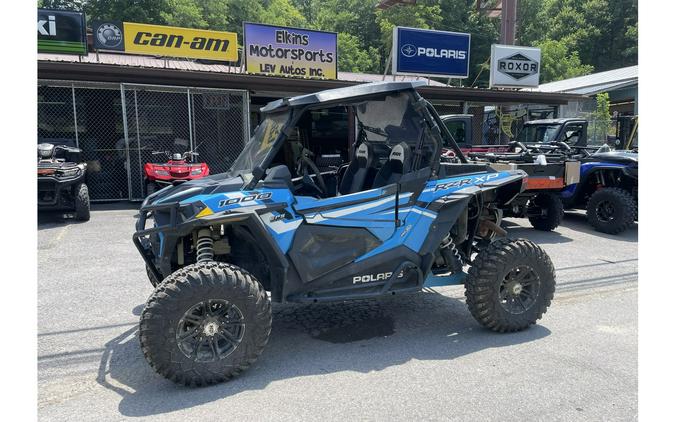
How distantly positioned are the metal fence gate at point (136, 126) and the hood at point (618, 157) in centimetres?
834

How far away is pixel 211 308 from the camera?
359 centimetres

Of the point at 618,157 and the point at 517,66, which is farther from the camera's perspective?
the point at 517,66

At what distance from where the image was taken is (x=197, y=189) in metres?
3.91

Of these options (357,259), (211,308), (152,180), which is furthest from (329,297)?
(152,180)

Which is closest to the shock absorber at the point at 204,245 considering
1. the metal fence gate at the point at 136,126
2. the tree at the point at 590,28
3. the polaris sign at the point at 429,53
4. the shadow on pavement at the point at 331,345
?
the shadow on pavement at the point at 331,345

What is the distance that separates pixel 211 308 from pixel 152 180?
851 cm

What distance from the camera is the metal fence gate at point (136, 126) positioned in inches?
510

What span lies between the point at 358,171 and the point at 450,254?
126 centimetres

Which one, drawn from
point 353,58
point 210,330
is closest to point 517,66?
point 210,330

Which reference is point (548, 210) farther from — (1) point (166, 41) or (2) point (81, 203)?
(1) point (166, 41)

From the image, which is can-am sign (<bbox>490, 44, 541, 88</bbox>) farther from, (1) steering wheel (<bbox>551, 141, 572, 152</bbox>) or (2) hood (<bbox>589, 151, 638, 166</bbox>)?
(2) hood (<bbox>589, 151, 638, 166</bbox>)

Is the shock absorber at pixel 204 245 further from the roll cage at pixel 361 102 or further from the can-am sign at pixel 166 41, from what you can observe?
the can-am sign at pixel 166 41

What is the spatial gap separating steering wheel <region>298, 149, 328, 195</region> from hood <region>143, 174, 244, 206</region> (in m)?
0.78

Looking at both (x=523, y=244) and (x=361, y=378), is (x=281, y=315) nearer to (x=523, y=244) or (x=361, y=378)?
(x=361, y=378)
